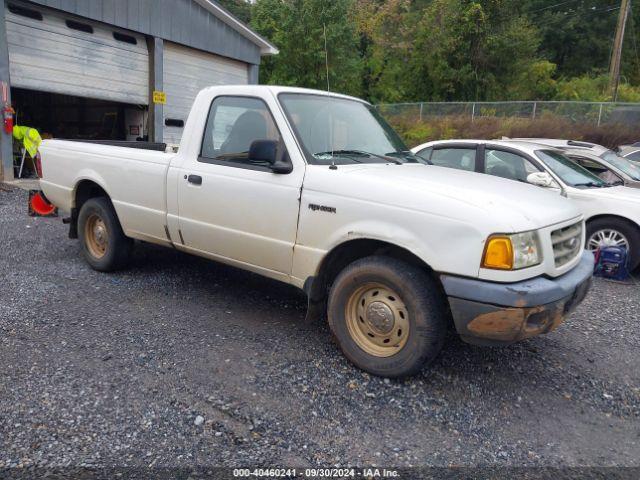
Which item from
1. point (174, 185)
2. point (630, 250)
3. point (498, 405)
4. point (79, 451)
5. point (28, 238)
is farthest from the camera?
point (28, 238)

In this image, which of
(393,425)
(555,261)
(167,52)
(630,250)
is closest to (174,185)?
(393,425)

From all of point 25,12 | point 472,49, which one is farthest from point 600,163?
point 472,49

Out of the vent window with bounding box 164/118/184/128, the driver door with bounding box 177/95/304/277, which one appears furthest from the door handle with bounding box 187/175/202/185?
the vent window with bounding box 164/118/184/128

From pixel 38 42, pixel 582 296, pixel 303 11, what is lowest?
pixel 582 296

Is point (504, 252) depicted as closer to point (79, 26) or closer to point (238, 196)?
point (238, 196)

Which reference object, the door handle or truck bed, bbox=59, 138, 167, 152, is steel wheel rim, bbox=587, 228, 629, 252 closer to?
the door handle

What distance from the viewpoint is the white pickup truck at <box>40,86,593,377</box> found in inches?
119

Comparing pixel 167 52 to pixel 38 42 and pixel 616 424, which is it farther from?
pixel 616 424

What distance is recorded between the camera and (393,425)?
2994mm

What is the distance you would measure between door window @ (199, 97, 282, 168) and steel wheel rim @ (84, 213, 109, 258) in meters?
1.79

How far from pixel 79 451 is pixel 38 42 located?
11599mm

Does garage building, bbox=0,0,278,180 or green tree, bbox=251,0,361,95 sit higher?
green tree, bbox=251,0,361,95
